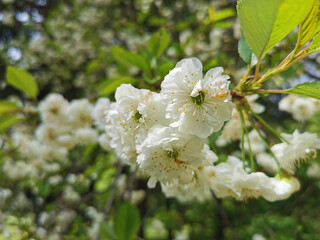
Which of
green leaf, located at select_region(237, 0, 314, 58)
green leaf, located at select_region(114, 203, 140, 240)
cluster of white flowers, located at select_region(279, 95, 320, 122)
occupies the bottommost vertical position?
cluster of white flowers, located at select_region(279, 95, 320, 122)

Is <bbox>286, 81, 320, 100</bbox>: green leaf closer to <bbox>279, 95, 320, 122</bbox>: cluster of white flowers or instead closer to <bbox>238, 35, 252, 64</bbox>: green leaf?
<bbox>238, 35, 252, 64</bbox>: green leaf

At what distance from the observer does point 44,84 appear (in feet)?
12.5

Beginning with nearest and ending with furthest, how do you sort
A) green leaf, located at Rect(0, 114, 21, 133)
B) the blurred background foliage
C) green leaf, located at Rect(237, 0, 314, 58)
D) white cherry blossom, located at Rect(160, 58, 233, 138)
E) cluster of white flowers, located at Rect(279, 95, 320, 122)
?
green leaf, located at Rect(237, 0, 314, 58) → white cherry blossom, located at Rect(160, 58, 233, 138) → green leaf, located at Rect(0, 114, 21, 133) → cluster of white flowers, located at Rect(279, 95, 320, 122) → the blurred background foliage

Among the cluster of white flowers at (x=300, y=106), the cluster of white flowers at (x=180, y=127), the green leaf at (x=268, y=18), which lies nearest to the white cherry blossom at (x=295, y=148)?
the cluster of white flowers at (x=180, y=127)

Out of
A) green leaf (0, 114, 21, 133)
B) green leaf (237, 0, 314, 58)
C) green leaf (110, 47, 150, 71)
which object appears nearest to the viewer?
green leaf (237, 0, 314, 58)

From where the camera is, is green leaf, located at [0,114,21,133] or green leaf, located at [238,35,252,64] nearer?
green leaf, located at [238,35,252,64]

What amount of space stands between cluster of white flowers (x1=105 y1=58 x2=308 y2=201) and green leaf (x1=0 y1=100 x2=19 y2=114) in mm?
989

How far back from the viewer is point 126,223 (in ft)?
2.70

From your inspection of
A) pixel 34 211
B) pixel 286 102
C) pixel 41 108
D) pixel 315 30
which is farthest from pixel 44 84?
pixel 315 30

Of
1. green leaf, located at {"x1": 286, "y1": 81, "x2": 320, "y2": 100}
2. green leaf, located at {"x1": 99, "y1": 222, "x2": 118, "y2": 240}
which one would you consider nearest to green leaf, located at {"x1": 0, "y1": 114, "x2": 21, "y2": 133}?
green leaf, located at {"x1": 99, "y1": 222, "x2": 118, "y2": 240}

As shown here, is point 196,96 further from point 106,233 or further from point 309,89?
point 106,233

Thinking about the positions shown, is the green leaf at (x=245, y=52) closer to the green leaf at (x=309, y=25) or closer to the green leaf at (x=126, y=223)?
the green leaf at (x=309, y=25)

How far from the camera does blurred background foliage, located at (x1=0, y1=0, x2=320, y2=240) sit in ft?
7.63

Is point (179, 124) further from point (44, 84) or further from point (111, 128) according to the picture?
point (44, 84)
